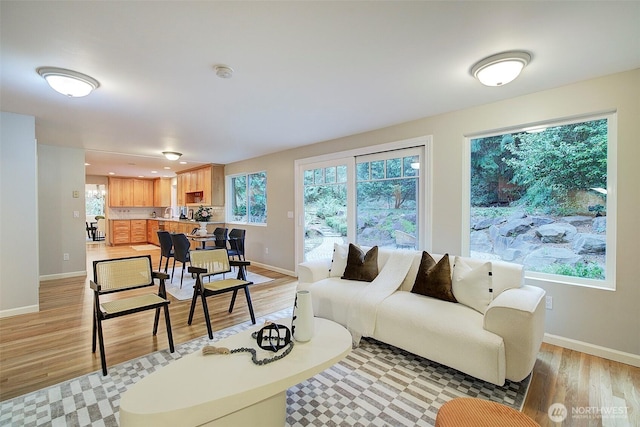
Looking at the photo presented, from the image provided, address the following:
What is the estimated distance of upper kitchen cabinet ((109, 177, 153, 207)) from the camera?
30.5 feet

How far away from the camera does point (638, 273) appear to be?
2.28 m

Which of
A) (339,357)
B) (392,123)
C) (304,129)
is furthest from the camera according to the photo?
(304,129)

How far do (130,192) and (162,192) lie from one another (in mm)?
1043

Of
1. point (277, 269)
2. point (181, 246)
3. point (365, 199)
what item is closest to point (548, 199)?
point (365, 199)

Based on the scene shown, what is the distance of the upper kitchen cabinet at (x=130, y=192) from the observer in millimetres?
9281

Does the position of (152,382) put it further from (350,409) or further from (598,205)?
(598,205)

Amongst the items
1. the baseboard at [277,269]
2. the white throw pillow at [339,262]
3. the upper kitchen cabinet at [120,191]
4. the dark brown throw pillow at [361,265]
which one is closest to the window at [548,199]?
the dark brown throw pillow at [361,265]

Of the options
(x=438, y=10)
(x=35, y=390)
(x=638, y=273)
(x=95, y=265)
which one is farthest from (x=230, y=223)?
(x=638, y=273)

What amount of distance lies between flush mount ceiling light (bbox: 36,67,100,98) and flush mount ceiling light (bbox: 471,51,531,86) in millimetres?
3189

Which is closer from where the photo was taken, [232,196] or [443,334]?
[443,334]

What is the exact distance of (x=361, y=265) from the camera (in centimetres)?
320

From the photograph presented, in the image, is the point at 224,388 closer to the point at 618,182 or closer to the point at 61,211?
the point at 618,182

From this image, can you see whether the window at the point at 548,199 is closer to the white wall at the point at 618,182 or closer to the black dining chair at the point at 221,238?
the white wall at the point at 618,182

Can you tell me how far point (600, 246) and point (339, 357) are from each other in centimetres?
264
